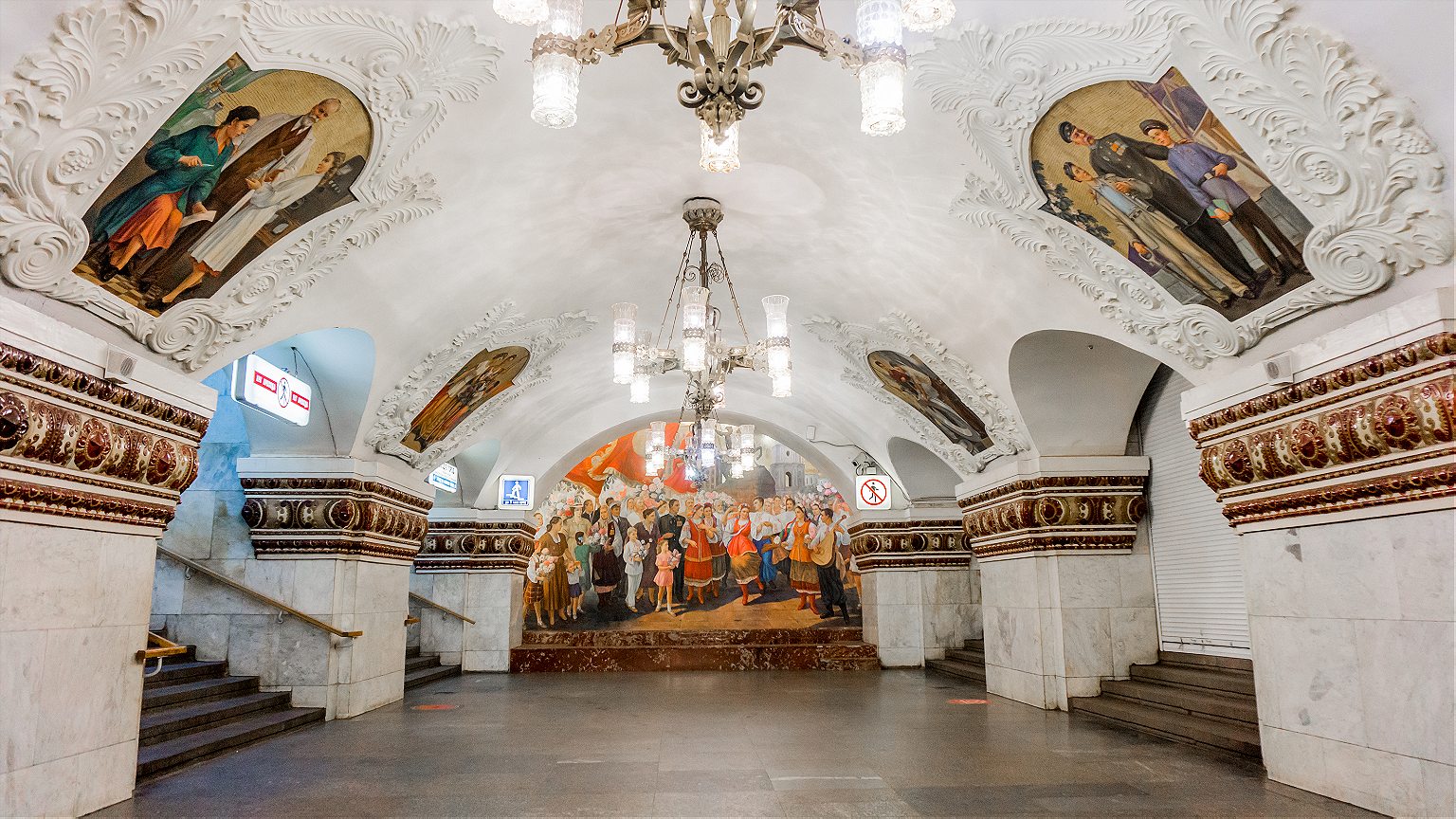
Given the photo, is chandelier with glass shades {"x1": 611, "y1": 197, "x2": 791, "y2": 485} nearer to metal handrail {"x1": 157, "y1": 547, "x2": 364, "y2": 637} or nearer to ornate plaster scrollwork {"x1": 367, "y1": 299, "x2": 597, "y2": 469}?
ornate plaster scrollwork {"x1": 367, "y1": 299, "x2": 597, "y2": 469}

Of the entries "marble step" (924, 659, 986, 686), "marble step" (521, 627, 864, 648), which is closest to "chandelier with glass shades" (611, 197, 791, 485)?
"marble step" (924, 659, 986, 686)

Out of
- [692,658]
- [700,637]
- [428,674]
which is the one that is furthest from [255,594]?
[700,637]

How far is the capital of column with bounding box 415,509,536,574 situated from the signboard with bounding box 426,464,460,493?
0.46 meters

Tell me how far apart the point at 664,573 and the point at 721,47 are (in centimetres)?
1214

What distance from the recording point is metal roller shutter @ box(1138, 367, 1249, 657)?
6.50 m

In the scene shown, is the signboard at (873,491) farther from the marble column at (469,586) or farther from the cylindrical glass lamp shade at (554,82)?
the cylindrical glass lamp shade at (554,82)

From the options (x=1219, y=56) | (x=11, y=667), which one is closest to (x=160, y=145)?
(x=11, y=667)

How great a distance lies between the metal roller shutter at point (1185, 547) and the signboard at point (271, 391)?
22.7 ft

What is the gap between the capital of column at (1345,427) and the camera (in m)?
3.53

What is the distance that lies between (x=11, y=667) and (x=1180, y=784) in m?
5.31

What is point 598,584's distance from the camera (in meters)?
14.1

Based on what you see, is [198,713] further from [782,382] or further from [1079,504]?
[1079,504]

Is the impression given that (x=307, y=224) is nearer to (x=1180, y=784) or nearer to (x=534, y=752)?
(x=534, y=752)

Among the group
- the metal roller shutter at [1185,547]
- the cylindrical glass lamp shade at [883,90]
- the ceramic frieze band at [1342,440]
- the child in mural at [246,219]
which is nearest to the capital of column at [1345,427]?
the ceramic frieze band at [1342,440]
